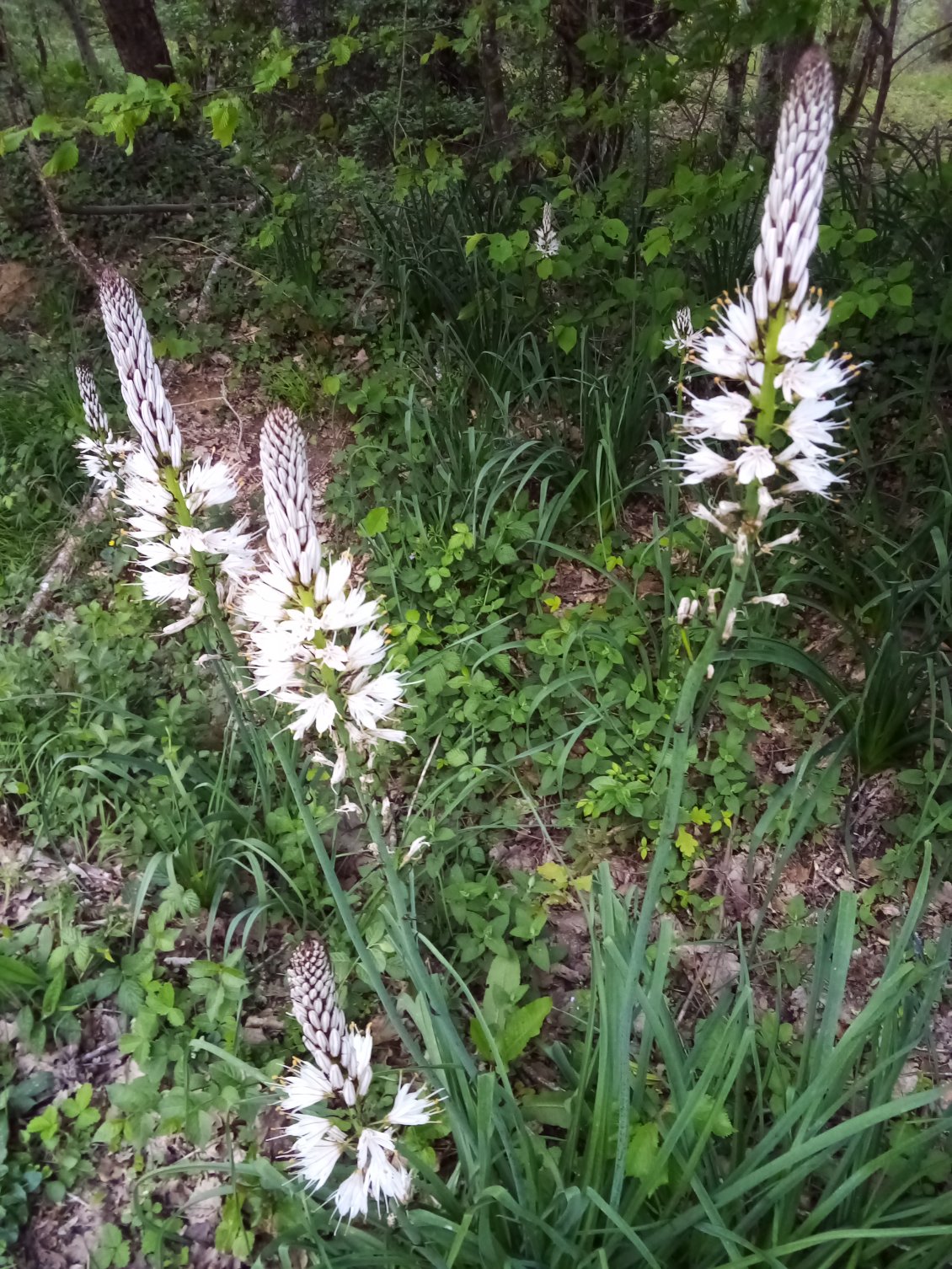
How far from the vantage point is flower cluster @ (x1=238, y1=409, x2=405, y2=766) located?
4.50 feet

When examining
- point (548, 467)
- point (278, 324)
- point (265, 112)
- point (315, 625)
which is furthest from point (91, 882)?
point (265, 112)


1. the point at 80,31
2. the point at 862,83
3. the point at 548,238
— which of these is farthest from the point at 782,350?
the point at 80,31

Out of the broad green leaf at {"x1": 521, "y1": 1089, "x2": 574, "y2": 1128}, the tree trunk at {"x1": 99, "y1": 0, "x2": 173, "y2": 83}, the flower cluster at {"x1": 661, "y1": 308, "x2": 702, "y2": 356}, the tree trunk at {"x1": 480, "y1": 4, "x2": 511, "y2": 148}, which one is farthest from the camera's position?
the tree trunk at {"x1": 99, "y1": 0, "x2": 173, "y2": 83}

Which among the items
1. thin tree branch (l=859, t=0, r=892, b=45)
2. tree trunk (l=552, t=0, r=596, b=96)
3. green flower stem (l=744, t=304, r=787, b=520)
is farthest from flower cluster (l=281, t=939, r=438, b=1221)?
tree trunk (l=552, t=0, r=596, b=96)

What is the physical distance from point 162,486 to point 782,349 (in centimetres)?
135

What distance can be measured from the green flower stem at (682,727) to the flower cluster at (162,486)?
1139mm

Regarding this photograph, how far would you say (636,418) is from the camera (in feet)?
11.8

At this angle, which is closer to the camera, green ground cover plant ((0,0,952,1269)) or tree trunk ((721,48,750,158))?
green ground cover plant ((0,0,952,1269))

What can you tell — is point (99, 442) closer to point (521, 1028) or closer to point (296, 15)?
point (521, 1028)

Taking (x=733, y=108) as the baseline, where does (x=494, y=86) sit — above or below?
above

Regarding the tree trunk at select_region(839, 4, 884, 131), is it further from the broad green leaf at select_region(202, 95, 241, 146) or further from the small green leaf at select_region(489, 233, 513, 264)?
the broad green leaf at select_region(202, 95, 241, 146)

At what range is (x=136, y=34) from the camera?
18.7 ft

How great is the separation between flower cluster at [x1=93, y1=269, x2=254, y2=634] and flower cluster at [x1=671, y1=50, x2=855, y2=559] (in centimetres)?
113

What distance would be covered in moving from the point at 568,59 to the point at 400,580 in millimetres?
3857
